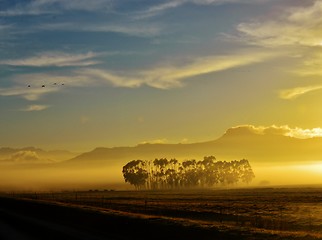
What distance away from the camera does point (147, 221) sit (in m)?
35.2

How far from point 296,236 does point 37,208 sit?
3872cm

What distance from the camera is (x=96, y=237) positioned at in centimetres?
2645

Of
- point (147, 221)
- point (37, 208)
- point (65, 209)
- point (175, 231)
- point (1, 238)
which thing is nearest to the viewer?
point (1, 238)

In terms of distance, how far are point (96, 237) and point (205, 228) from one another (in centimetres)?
697

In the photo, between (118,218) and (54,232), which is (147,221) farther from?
(54,232)

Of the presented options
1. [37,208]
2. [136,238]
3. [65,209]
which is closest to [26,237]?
[136,238]

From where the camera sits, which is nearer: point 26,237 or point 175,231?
point 26,237

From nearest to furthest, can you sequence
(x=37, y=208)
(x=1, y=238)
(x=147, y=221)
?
(x=1, y=238)
(x=147, y=221)
(x=37, y=208)

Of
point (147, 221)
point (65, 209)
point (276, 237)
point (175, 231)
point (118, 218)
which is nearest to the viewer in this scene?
point (276, 237)

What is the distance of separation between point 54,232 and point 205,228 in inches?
347

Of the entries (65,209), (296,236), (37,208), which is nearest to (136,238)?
(296,236)

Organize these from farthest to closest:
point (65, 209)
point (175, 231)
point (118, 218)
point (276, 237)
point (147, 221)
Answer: point (65, 209) → point (118, 218) → point (147, 221) → point (175, 231) → point (276, 237)

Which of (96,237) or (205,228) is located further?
(205,228)

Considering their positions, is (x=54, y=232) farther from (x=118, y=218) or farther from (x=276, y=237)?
(x=276, y=237)
